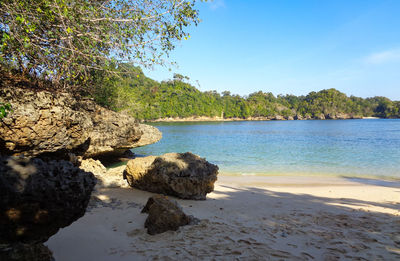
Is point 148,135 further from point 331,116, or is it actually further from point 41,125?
point 331,116

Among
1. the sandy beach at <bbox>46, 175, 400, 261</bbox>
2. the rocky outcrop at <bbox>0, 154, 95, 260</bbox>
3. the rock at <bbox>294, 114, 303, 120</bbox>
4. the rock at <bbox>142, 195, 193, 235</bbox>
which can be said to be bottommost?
the sandy beach at <bbox>46, 175, 400, 261</bbox>

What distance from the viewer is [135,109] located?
69.4 feet

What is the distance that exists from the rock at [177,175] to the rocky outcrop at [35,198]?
362cm

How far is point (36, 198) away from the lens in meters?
1.80

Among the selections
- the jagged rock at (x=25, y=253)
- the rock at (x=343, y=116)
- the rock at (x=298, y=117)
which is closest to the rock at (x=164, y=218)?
the jagged rock at (x=25, y=253)

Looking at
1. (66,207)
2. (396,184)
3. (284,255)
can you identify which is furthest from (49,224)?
(396,184)

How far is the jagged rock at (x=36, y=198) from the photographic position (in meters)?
1.71

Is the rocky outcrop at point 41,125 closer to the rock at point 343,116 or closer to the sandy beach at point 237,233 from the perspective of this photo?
the sandy beach at point 237,233

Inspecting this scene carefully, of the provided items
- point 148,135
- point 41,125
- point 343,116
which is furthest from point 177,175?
point 343,116

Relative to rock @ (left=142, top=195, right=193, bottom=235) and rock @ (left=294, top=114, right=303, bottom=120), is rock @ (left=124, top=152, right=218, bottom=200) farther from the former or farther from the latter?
rock @ (left=294, top=114, right=303, bottom=120)

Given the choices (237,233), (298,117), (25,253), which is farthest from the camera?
(298,117)

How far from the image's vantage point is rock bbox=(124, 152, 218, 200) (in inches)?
223

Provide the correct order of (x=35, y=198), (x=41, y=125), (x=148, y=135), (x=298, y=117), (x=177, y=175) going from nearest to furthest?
(x=35, y=198) < (x=177, y=175) < (x=41, y=125) < (x=148, y=135) < (x=298, y=117)

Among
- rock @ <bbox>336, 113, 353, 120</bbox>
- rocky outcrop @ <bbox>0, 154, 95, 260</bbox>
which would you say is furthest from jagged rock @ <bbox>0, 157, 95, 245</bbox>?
rock @ <bbox>336, 113, 353, 120</bbox>
